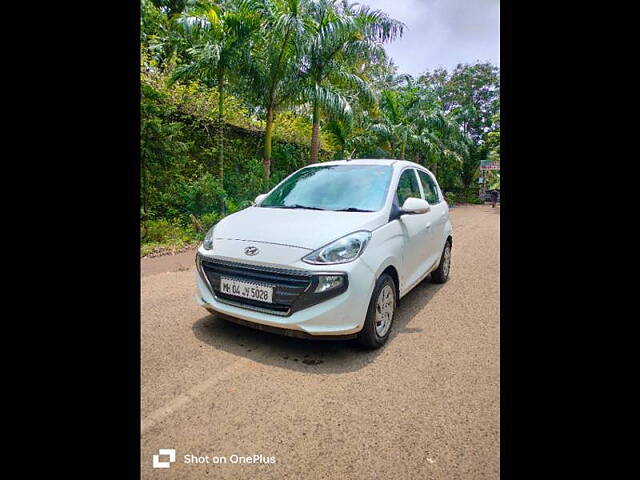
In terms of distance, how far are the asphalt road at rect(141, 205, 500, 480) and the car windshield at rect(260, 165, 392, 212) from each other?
1.24m

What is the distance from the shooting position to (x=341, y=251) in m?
2.71

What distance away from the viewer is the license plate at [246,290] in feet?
8.85

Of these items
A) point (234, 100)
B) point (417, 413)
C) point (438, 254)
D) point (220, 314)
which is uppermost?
point (234, 100)

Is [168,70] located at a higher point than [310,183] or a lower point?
higher

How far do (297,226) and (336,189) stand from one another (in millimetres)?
818

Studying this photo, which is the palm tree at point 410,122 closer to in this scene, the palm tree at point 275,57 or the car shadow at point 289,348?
the palm tree at point 275,57

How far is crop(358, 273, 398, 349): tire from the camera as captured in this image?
9.23 ft

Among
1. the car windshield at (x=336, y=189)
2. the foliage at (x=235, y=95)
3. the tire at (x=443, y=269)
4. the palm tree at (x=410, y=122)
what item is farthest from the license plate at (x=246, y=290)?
the palm tree at (x=410, y=122)

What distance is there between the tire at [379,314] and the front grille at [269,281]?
58cm
